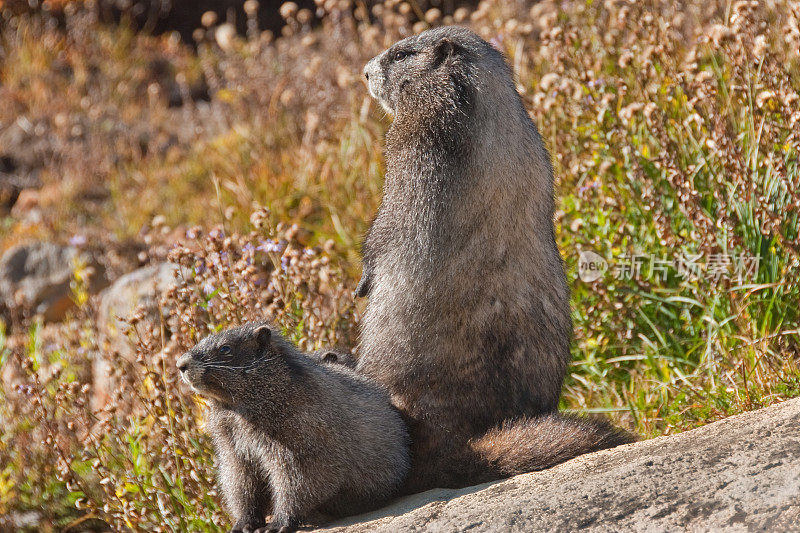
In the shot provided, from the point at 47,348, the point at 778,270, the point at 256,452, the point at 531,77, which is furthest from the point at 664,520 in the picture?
the point at 47,348

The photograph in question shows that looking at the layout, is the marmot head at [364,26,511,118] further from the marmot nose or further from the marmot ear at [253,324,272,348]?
the marmot nose

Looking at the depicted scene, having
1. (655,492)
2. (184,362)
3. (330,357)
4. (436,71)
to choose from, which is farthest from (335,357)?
(655,492)

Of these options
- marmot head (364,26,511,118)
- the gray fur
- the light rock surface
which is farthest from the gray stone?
the light rock surface

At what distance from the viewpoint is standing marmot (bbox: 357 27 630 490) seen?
3727 millimetres

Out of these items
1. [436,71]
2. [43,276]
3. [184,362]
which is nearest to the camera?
[184,362]

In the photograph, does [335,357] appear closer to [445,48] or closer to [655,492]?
[445,48]

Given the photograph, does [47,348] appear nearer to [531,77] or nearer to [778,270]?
[531,77]

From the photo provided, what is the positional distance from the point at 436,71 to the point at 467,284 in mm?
943

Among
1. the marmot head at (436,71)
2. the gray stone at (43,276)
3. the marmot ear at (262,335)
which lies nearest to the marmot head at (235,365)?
the marmot ear at (262,335)

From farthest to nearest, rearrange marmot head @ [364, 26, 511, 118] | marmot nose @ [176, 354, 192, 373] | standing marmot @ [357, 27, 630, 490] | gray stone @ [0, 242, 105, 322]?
gray stone @ [0, 242, 105, 322] → marmot head @ [364, 26, 511, 118] → standing marmot @ [357, 27, 630, 490] → marmot nose @ [176, 354, 192, 373]

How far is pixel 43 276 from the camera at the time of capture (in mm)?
8125

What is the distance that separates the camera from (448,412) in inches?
149

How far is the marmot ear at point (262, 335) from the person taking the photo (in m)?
3.46

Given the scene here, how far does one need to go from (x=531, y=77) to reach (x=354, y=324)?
2.97m
